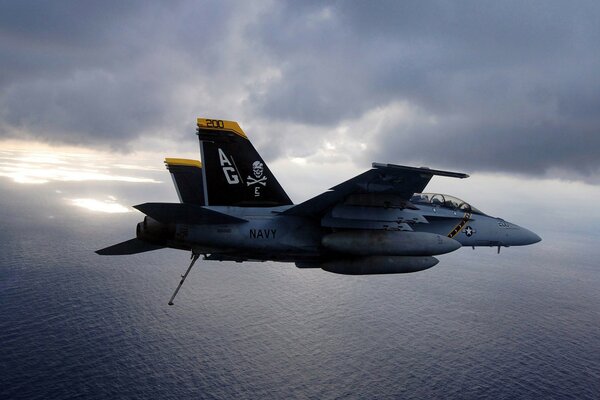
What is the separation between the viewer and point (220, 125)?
Result: 18078mm

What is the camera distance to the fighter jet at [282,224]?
53.9 feet

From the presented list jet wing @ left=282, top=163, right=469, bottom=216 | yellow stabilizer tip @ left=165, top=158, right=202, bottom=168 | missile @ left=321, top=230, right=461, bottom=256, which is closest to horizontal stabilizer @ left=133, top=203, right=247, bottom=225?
jet wing @ left=282, top=163, right=469, bottom=216

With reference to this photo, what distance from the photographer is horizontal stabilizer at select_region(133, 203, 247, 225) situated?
1353cm

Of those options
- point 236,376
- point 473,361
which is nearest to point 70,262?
point 236,376

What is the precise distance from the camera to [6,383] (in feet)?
250

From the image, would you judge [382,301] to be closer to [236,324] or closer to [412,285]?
[412,285]

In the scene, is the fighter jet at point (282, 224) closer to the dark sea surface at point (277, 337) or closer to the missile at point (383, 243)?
the missile at point (383, 243)

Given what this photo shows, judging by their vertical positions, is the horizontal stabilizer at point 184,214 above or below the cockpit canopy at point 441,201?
below

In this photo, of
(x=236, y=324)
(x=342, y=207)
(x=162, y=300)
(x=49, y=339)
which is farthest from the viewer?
(x=162, y=300)

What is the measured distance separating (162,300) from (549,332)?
395 feet

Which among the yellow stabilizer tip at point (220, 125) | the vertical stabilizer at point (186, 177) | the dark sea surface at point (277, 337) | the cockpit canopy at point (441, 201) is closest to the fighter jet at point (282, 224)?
the yellow stabilizer tip at point (220, 125)

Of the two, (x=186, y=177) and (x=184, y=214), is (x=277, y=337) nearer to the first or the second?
(x=186, y=177)

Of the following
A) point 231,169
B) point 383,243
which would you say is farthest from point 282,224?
point 383,243

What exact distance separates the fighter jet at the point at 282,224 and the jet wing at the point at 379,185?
0.05 metres
